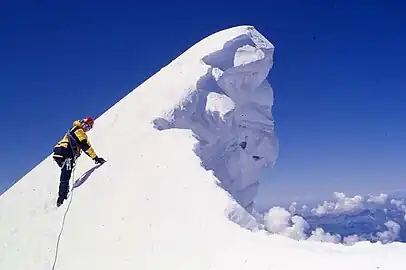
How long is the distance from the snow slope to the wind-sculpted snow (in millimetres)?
77

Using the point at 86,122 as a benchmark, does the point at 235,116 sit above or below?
above

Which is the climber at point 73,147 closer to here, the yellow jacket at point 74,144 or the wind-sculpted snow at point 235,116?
the yellow jacket at point 74,144

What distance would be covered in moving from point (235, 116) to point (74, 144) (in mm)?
11435

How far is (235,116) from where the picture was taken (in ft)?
77.5

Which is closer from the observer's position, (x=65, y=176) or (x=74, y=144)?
(x=65, y=176)

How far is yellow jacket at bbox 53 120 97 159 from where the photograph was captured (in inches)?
552

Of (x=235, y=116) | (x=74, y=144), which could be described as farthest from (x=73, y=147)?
(x=235, y=116)

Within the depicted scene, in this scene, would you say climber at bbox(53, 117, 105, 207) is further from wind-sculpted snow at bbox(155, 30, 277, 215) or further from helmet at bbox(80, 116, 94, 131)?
wind-sculpted snow at bbox(155, 30, 277, 215)

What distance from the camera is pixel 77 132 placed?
14039 millimetres

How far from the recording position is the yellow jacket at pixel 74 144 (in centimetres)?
1402

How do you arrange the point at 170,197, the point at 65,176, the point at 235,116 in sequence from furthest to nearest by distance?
the point at 235,116, the point at 65,176, the point at 170,197

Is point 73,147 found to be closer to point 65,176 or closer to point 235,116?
point 65,176

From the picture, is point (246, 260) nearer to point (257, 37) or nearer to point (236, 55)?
point (236, 55)

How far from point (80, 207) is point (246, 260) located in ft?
20.7
